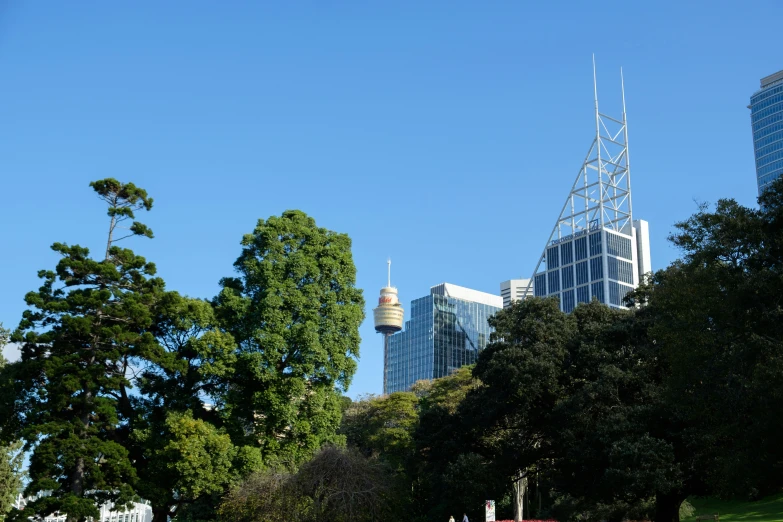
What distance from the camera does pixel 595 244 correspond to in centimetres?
13950

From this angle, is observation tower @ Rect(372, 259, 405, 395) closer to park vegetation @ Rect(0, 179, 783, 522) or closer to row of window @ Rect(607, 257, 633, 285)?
row of window @ Rect(607, 257, 633, 285)

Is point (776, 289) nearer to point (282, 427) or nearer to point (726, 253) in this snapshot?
point (726, 253)

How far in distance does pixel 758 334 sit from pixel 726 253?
233cm

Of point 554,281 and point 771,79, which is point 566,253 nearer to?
point 554,281

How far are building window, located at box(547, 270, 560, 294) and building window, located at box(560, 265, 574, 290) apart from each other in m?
1.48

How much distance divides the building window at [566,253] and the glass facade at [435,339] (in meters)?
42.8

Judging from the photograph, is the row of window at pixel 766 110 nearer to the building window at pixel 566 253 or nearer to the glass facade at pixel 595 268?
the glass facade at pixel 595 268

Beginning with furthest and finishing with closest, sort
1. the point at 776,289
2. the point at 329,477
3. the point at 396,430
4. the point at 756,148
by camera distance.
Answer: the point at 756,148
the point at 396,430
the point at 329,477
the point at 776,289

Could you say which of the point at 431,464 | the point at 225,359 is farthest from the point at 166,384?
the point at 431,464

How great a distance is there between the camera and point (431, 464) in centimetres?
3606

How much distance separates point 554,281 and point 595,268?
32.1 ft

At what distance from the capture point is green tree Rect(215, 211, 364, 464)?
32.7 meters

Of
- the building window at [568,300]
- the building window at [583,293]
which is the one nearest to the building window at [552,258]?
the building window at [568,300]

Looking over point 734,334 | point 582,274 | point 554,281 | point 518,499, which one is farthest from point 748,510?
point 554,281
